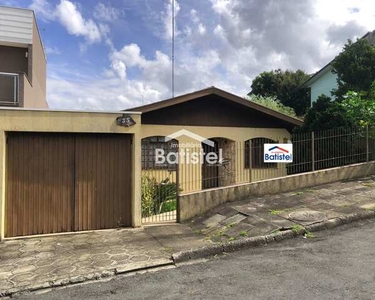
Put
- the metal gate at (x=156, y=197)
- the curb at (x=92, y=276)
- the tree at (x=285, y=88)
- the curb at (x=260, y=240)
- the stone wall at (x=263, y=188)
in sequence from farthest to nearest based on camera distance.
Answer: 1. the tree at (x=285, y=88)
2. the metal gate at (x=156, y=197)
3. the stone wall at (x=263, y=188)
4. the curb at (x=260, y=240)
5. the curb at (x=92, y=276)

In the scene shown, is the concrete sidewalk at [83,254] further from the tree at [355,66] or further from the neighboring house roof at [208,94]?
the tree at [355,66]

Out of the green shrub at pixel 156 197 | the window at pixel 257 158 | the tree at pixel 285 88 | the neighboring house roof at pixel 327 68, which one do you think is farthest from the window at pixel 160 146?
the tree at pixel 285 88

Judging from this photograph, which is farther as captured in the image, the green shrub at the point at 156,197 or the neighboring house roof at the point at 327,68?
the neighboring house roof at the point at 327,68

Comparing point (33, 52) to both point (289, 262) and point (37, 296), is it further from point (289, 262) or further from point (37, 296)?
point (289, 262)

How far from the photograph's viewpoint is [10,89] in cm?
940

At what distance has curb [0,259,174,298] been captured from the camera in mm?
4461

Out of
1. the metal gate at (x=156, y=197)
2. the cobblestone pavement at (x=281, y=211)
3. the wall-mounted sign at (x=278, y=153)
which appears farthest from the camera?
the wall-mounted sign at (x=278, y=153)

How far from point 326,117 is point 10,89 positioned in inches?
414

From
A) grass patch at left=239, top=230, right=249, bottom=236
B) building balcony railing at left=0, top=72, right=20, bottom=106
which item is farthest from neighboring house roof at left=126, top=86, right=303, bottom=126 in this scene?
grass patch at left=239, top=230, right=249, bottom=236

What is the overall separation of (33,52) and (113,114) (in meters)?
6.89

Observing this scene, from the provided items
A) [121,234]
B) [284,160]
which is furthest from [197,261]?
[284,160]

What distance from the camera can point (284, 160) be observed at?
1146 cm

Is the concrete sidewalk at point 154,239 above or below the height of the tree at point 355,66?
below

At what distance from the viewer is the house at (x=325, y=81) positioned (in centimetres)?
2345
